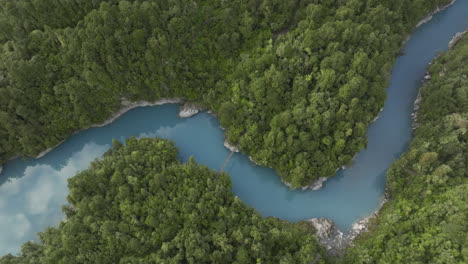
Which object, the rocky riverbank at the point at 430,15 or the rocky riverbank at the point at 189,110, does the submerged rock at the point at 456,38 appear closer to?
the rocky riverbank at the point at 430,15

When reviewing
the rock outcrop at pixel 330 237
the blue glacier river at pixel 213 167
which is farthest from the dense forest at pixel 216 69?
the rock outcrop at pixel 330 237

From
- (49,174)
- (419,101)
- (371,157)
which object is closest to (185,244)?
(49,174)

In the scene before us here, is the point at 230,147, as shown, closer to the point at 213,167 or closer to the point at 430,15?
the point at 213,167

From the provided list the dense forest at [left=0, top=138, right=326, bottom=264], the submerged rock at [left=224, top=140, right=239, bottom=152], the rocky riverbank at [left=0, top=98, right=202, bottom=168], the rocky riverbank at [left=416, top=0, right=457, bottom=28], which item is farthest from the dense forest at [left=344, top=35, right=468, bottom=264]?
the rocky riverbank at [left=0, top=98, right=202, bottom=168]

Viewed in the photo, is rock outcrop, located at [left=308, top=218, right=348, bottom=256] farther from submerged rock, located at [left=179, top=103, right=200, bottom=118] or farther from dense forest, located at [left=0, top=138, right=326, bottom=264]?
submerged rock, located at [left=179, top=103, right=200, bottom=118]

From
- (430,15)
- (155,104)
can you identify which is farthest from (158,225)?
(430,15)

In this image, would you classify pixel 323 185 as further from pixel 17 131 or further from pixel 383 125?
pixel 17 131
